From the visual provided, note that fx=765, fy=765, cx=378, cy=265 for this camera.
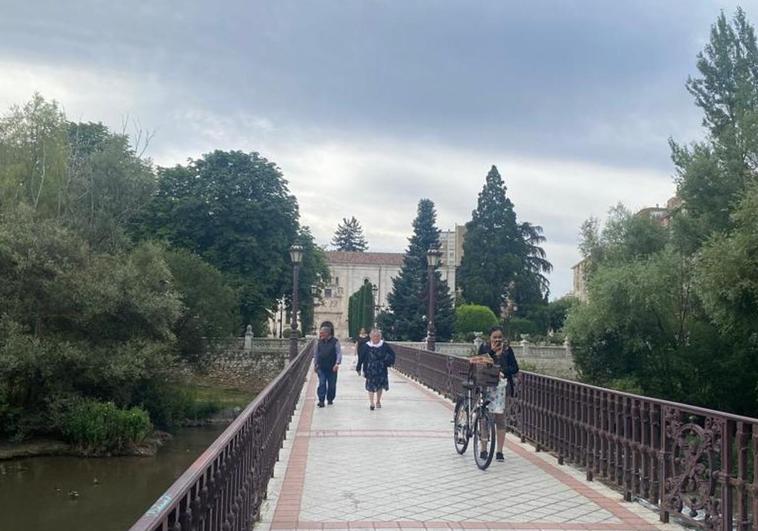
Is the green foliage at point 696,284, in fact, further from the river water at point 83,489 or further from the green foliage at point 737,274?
the river water at point 83,489

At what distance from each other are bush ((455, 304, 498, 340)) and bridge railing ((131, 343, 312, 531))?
55181 mm

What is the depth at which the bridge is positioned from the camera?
205 inches

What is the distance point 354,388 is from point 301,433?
9.86 m

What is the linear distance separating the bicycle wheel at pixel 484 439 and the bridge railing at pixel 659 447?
0.96 m

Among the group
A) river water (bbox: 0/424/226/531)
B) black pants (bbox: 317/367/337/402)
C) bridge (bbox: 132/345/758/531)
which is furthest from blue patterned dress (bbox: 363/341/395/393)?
river water (bbox: 0/424/226/531)

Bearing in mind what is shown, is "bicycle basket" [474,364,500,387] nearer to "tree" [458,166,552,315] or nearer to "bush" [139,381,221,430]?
"bush" [139,381,221,430]

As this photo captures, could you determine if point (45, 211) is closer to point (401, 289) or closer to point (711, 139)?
point (711, 139)

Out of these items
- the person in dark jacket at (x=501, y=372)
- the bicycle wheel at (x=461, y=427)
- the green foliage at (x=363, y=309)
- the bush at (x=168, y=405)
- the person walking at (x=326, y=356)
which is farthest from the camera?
the green foliage at (x=363, y=309)

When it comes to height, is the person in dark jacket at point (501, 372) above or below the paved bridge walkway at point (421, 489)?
above

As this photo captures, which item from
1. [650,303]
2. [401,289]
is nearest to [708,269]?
[650,303]

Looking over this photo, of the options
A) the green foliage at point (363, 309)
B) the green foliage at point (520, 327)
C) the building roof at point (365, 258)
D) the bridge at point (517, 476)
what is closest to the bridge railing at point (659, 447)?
the bridge at point (517, 476)

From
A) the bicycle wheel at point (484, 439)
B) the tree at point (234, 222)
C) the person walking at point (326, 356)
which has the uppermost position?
the tree at point (234, 222)

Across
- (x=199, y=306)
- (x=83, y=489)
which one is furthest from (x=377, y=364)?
(x=199, y=306)

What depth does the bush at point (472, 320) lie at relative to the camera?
206ft
